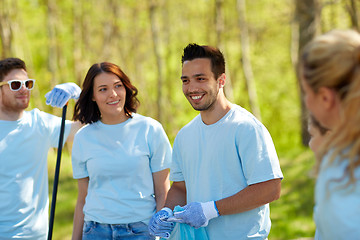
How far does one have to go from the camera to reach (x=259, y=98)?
85.0 feet

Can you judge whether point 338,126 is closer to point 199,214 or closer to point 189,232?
point 199,214

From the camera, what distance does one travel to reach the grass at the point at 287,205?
24.3 feet

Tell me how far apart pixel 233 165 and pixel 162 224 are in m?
0.59

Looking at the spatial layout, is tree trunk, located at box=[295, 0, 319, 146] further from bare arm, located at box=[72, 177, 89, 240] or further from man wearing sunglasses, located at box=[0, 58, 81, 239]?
bare arm, located at box=[72, 177, 89, 240]

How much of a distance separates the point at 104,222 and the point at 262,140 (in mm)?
1251

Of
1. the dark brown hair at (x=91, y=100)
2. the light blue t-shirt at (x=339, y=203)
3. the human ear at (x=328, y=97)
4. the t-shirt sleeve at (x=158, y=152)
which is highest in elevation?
the dark brown hair at (x=91, y=100)

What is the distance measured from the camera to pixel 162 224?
9.45ft

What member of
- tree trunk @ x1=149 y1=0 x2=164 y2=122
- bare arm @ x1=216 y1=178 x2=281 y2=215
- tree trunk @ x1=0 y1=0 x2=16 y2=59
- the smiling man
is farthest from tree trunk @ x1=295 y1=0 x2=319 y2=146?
bare arm @ x1=216 y1=178 x2=281 y2=215

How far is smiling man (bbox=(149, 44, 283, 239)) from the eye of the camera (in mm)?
2666

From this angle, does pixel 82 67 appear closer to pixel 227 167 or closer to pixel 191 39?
pixel 191 39

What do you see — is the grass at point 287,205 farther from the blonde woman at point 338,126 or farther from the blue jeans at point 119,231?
the blonde woman at point 338,126

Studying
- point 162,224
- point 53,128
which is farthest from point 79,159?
point 162,224

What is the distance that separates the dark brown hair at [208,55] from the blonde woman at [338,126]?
132cm

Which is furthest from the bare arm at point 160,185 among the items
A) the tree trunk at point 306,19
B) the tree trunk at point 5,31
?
the tree trunk at point 5,31
